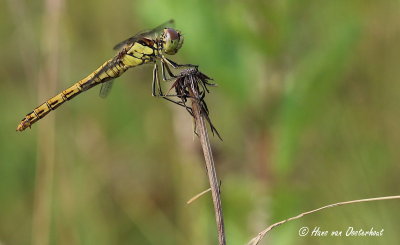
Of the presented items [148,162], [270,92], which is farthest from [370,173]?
[148,162]

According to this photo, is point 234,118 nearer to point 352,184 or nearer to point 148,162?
point 148,162

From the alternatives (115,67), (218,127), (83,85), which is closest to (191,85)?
(115,67)

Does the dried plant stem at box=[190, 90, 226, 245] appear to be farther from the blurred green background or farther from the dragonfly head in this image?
the blurred green background

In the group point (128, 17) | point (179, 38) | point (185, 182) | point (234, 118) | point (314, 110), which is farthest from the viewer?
point (128, 17)

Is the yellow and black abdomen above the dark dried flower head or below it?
above

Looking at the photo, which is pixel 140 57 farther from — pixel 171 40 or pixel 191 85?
pixel 191 85

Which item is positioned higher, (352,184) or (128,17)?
(128,17)

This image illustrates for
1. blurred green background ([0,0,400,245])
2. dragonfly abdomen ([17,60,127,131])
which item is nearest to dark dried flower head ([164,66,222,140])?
dragonfly abdomen ([17,60,127,131])

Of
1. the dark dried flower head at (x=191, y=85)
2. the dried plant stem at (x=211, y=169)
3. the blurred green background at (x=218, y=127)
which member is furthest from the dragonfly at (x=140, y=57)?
the dried plant stem at (x=211, y=169)
